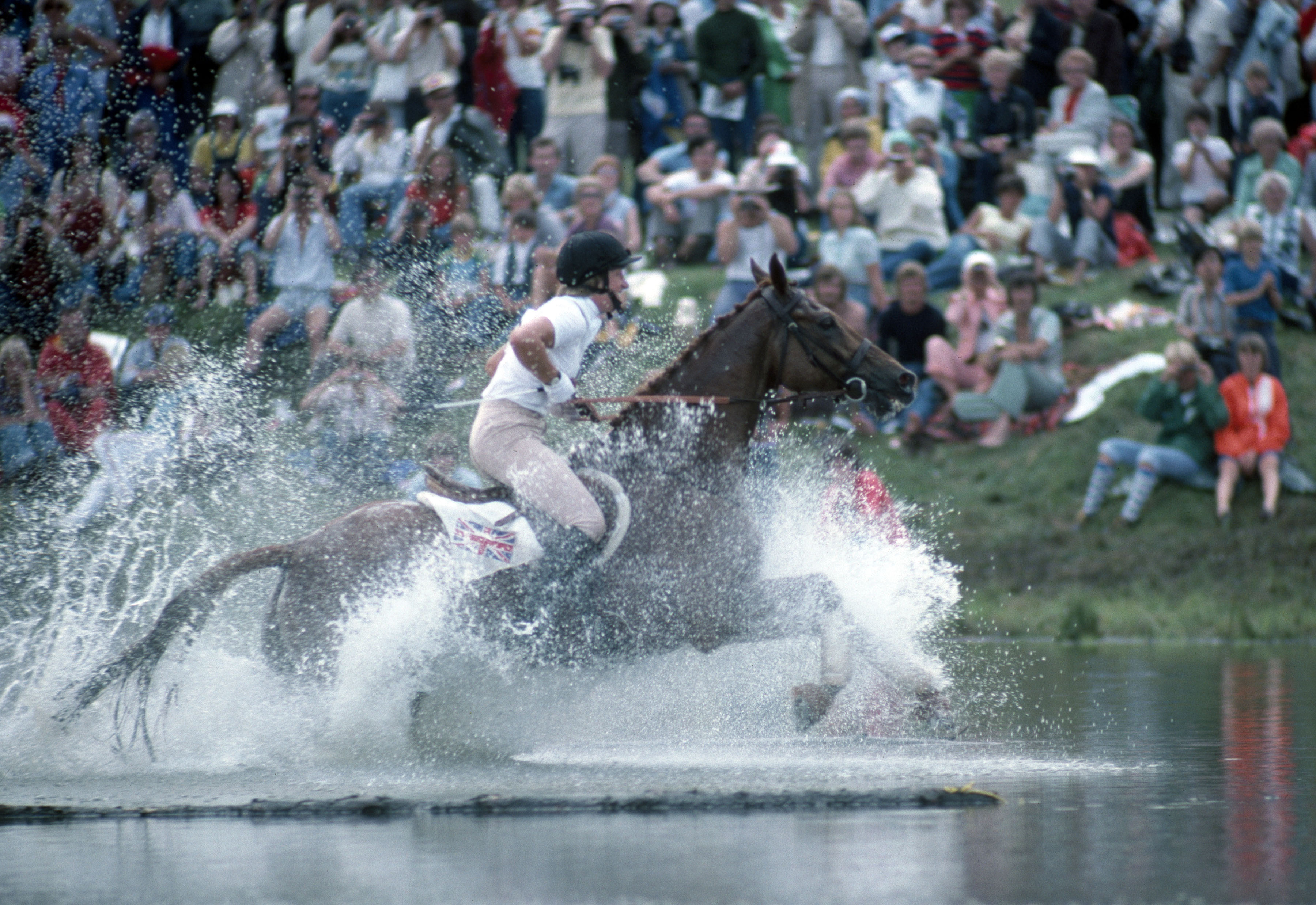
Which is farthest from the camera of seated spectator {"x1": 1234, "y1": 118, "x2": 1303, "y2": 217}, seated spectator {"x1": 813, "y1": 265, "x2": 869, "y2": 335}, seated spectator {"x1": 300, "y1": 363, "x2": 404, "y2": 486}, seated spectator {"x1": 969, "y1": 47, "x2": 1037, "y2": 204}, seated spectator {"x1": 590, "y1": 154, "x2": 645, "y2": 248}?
seated spectator {"x1": 969, "y1": 47, "x2": 1037, "y2": 204}

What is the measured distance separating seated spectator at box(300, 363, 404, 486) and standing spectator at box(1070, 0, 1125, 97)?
30.7ft

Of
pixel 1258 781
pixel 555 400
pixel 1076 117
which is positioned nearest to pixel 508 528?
pixel 555 400

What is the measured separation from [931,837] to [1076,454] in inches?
431

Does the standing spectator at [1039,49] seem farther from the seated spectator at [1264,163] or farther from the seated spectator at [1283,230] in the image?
the seated spectator at [1283,230]

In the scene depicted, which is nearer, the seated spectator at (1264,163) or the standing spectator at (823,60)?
the seated spectator at (1264,163)

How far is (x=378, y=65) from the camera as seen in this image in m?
18.2

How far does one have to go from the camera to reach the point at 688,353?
855 cm

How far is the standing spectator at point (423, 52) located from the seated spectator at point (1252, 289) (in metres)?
7.86

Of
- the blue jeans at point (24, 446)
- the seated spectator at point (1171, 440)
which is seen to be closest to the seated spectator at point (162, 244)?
the blue jeans at point (24, 446)

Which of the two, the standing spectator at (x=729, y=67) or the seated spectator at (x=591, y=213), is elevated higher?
the standing spectator at (x=729, y=67)

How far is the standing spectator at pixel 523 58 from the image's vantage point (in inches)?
715

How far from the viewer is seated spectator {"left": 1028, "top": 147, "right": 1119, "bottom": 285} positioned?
57.5 ft

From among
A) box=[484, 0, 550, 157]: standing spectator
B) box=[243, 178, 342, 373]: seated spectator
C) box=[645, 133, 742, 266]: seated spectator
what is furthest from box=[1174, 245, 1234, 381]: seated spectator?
box=[243, 178, 342, 373]: seated spectator

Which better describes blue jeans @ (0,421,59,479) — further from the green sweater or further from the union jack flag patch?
the green sweater
